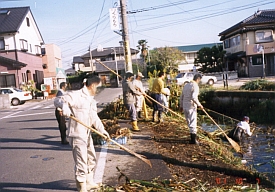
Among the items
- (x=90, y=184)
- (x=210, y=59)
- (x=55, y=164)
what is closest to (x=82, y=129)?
(x=90, y=184)

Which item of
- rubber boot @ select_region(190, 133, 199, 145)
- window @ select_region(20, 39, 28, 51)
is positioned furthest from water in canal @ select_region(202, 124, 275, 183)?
window @ select_region(20, 39, 28, 51)

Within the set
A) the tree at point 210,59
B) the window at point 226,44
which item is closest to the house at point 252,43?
the tree at point 210,59

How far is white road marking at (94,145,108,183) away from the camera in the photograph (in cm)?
550

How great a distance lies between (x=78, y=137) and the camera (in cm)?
471

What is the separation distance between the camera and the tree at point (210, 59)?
3513 cm

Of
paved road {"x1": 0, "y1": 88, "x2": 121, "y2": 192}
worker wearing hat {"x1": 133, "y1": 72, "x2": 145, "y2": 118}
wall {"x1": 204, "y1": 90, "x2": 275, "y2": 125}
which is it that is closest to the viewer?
paved road {"x1": 0, "y1": 88, "x2": 121, "y2": 192}

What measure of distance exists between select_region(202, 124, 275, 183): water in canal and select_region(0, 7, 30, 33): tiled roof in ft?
88.4

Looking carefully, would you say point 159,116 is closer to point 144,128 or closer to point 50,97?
point 144,128

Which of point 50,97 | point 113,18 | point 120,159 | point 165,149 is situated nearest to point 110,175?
point 120,159

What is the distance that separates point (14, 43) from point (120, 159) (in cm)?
2925

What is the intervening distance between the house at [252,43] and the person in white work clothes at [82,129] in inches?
1079

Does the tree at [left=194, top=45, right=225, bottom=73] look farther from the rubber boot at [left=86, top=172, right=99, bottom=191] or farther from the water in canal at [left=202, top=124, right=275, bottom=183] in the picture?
the rubber boot at [left=86, top=172, right=99, bottom=191]

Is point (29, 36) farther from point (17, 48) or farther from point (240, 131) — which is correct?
point (240, 131)

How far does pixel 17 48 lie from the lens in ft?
107
